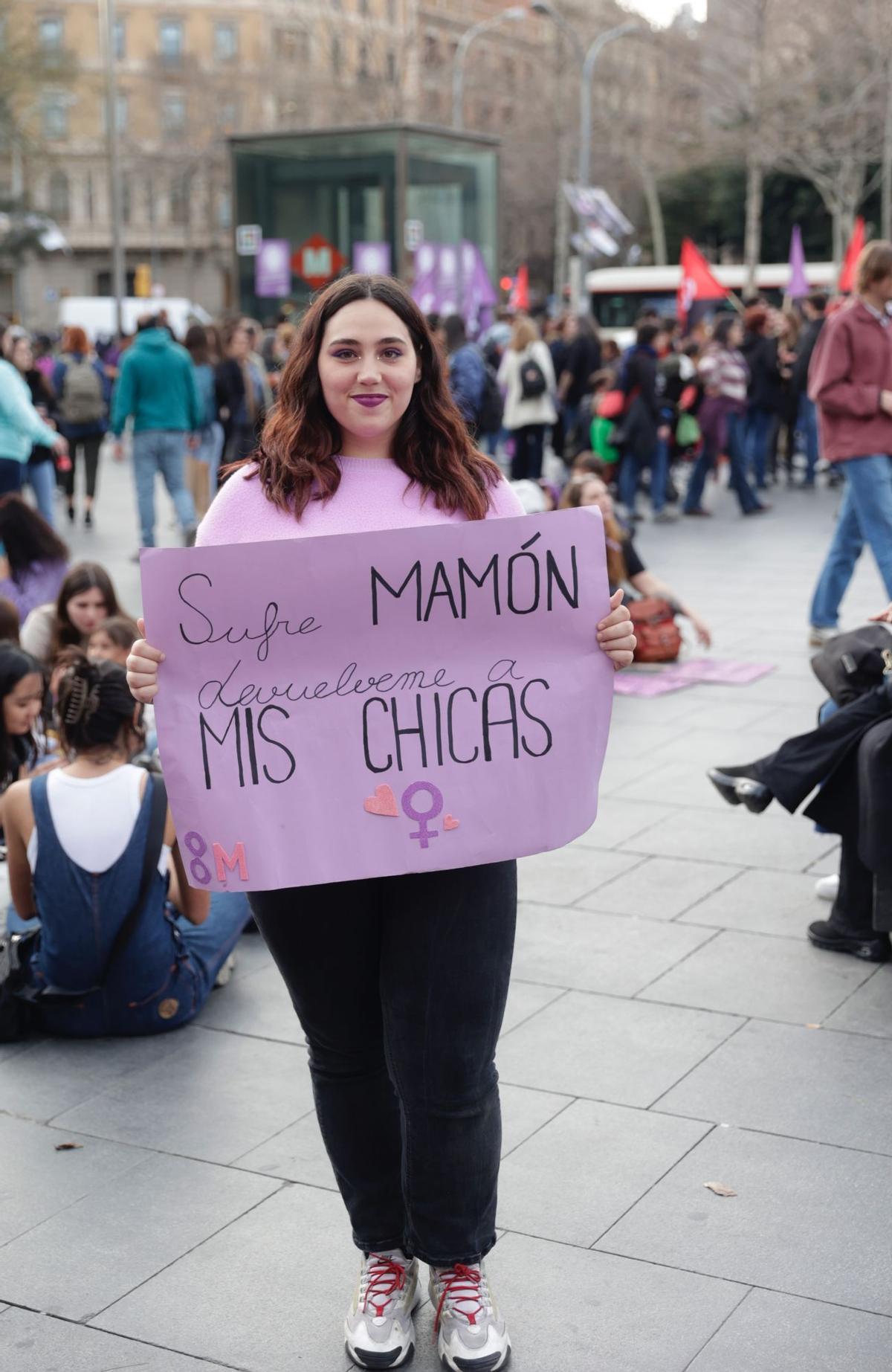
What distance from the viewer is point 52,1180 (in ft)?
11.3

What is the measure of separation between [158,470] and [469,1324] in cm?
1021

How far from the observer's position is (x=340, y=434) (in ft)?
8.88

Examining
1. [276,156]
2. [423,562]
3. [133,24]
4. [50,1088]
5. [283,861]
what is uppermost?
[133,24]

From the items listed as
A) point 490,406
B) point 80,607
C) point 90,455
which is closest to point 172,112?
point 90,455

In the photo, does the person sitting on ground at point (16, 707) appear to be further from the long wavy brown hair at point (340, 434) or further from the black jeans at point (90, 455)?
the black jeans at point (90, 455)

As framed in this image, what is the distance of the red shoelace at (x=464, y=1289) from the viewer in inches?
108

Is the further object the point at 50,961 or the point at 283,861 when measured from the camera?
the point at 50,961

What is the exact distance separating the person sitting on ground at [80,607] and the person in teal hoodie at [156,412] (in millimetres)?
5862

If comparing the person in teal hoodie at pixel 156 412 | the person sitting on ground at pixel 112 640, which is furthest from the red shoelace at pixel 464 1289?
the person in teal hoodie at pixel 156 412

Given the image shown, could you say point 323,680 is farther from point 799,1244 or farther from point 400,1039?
point 799,1244

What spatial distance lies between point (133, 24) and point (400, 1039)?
80.5 metres

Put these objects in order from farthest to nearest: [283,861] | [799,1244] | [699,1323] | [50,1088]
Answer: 1. [50,1088]
2. [799,1244]
3. [699,1323]
4. [283,861]

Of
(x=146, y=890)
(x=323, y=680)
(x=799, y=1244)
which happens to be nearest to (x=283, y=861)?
(x=323, y=680)

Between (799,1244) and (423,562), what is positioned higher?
(423,562)
